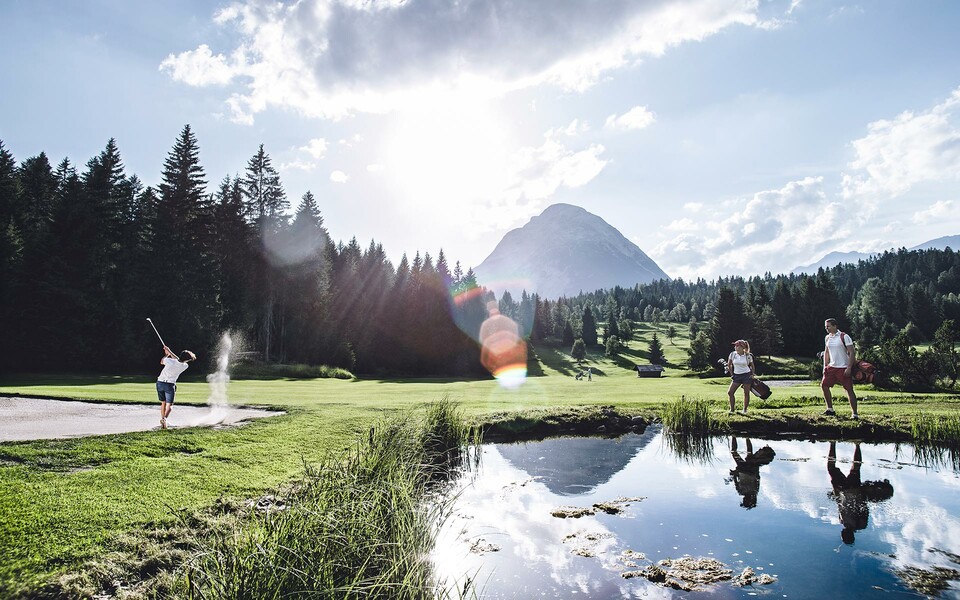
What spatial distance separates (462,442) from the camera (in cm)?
1244

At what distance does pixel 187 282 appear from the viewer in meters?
45.2

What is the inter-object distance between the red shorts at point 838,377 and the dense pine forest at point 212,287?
11719 millimetres

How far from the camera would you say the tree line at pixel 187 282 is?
39.8m

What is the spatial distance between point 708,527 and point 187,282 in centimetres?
4816

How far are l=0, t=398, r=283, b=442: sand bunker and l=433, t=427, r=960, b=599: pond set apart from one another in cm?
800

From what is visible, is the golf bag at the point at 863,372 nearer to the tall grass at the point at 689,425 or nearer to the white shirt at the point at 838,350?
the white shirt at the point at 838,350

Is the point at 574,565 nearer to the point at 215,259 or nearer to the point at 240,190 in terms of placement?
the point at 215,259

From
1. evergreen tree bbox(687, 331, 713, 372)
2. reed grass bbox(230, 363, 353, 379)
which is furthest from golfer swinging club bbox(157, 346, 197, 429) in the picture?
evergreen tree bbox(687, 331, 713, 372)

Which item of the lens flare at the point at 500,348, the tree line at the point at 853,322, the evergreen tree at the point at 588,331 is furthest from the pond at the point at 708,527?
the evergreen tree at the point at 588,331

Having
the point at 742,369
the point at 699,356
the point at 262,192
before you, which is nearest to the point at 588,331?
the point at 699,356

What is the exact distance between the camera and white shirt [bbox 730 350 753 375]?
643 inches

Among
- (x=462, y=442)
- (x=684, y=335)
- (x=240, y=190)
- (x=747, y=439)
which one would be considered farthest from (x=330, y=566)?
(x=684, y=335)

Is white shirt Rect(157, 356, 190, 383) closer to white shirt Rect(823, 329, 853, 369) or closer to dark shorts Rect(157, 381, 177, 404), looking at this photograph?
dark shorts Rect(157, 381, 177, 404)

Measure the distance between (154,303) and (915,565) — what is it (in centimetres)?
5014
